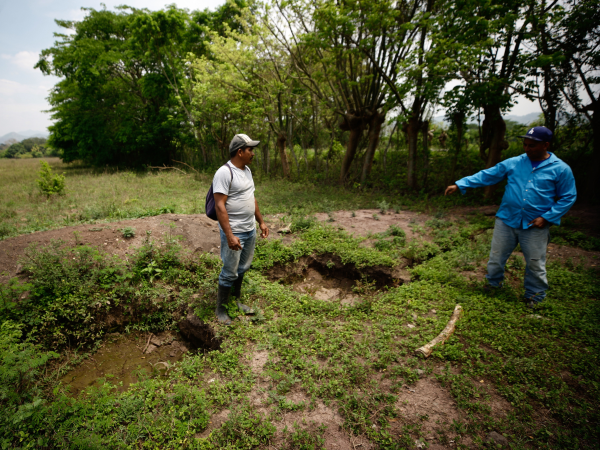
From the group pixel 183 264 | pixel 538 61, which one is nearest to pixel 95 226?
pixel 183 264

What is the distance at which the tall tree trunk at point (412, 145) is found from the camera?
10.6 m

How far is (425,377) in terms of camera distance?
3.03 metres

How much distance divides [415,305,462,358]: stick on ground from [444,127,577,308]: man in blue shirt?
103 centimetres

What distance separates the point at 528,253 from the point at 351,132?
Answer: 9.31m

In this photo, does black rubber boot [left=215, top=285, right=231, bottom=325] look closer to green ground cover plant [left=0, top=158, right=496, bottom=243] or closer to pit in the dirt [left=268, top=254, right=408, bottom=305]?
pit in the dirt [left=268, top=254, right=408, bottom=305]

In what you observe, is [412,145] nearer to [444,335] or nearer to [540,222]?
[540,222]

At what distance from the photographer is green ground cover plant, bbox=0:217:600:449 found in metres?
2.44

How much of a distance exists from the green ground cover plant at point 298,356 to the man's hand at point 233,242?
1204 millimetres

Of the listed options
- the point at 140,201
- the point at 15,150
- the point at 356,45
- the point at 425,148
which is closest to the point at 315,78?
the point at 356,45

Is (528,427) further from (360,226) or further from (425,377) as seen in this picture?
(360,226)

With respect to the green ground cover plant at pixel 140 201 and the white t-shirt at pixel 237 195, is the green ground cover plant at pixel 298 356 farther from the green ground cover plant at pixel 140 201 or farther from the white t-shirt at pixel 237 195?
the green ground cover plant at pixel 140 201

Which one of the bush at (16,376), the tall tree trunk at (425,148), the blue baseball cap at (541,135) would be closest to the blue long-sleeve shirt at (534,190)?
the blue baseball cap at (541,135)

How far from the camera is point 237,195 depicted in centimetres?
342

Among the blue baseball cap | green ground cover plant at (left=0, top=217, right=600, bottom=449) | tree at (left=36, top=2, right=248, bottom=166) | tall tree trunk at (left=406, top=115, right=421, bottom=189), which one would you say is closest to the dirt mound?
→ green ground cover plant at (left=0, top=217, right=600, bottom=449)
